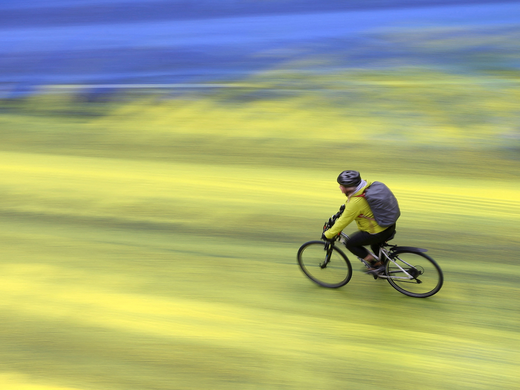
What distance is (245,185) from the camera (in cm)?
604

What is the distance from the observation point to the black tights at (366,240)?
3.72 meters

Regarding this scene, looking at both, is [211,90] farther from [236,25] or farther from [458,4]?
[458,4]

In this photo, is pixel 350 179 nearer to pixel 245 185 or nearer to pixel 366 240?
pixel 366 240

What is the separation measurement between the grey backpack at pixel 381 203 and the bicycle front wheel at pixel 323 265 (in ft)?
2.06

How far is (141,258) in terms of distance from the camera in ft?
15.6

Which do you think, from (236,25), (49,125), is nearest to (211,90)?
(236,25)

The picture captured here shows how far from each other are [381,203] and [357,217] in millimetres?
244

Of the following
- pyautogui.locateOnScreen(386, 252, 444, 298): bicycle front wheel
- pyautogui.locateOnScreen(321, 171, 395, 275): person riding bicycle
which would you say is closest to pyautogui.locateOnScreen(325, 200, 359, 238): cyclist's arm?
pyautogui.locateOnScreen(321, 171, 395, 275): person riding bicycle

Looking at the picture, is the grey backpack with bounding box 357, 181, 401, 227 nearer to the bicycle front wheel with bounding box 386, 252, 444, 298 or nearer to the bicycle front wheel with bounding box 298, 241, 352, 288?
the bicycle front wheel with bounding box 386, 252, 444, 298

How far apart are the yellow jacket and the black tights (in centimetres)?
5

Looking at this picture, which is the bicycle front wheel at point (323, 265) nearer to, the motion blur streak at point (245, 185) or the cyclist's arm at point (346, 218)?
the motion blur streak at point (245, 185)

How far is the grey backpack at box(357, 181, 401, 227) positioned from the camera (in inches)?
138

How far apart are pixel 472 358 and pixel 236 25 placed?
8145mm

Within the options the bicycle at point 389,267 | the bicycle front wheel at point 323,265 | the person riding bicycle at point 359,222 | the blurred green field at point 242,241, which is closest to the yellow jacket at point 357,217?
the person riding bicycle at point 359,222
